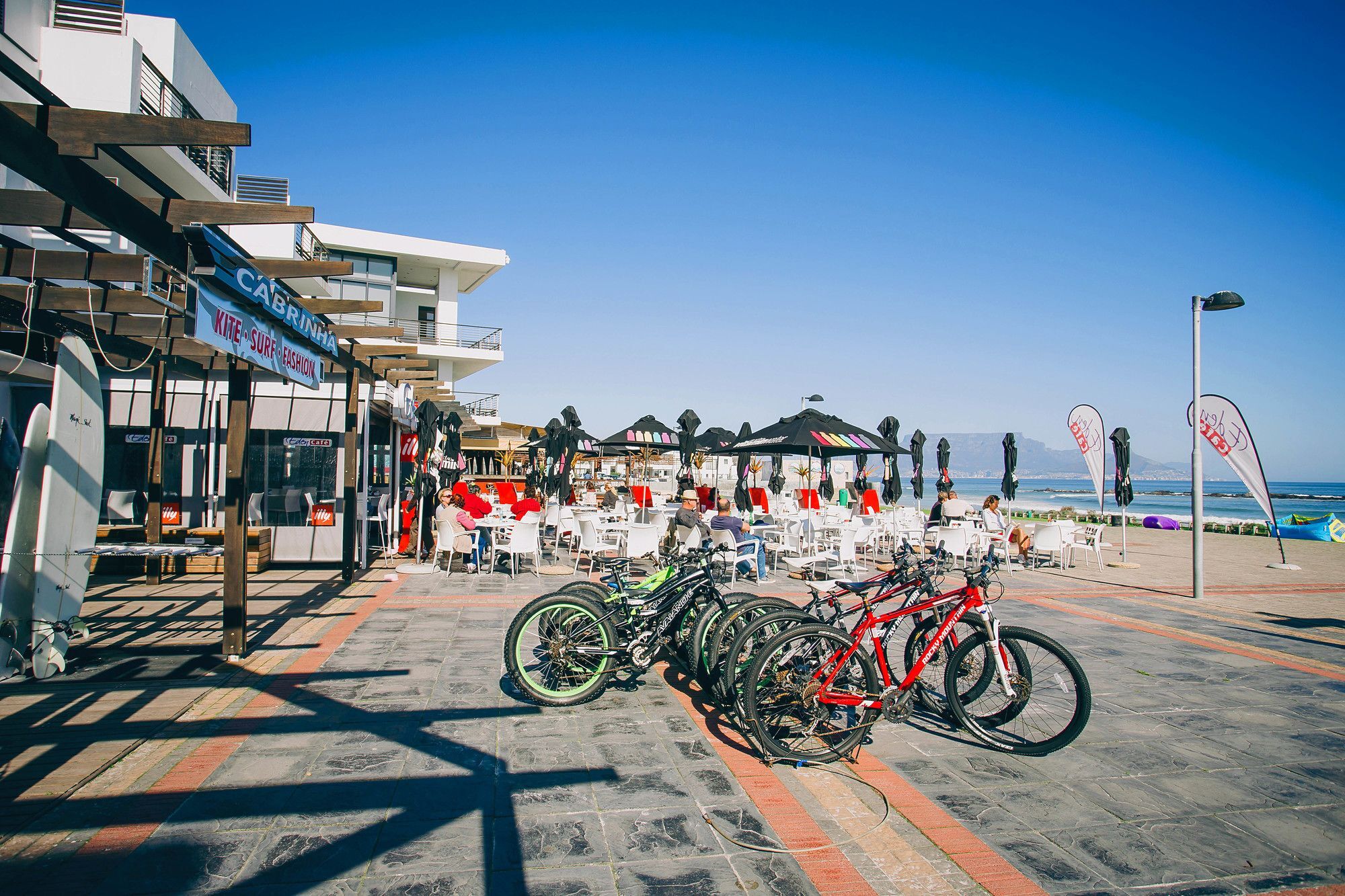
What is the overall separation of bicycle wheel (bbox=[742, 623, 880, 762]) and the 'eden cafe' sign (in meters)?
4.00

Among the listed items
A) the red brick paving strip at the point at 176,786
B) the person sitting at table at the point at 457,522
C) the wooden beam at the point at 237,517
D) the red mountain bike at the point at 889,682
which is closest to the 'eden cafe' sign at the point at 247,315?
the wooden beam at the point at 237,517

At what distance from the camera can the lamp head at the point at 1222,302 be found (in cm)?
930

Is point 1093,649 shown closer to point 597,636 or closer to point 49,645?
point 597,636

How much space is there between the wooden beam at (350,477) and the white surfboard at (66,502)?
361 cm

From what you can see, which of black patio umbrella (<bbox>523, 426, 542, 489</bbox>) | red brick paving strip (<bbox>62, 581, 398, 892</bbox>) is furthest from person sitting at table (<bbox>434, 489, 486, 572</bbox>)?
black patio umbrella (<bbox>523, 426, 542, 489</bbox>)

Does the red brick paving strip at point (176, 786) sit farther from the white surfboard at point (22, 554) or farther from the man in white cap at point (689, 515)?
the man in white cap at point (689, 515)

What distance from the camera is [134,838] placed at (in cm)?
295

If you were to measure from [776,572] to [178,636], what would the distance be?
7.84m

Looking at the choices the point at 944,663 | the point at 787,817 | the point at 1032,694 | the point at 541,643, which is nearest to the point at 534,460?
the point at 541,643

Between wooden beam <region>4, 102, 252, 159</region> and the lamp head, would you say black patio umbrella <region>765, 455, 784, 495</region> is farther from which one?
wooden beam <region>4, 102, 252, 159</region>

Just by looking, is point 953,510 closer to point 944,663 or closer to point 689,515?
point 689,515

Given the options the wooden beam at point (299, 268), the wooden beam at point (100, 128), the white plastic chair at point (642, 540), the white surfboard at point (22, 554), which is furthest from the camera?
the white plastic chair at point (642, 540)

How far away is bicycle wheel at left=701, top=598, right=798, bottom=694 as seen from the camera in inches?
180

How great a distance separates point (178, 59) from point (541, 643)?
22198 mm
